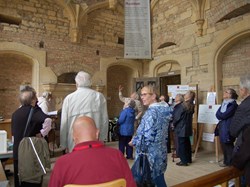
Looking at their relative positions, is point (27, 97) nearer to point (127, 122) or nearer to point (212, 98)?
point (127, 122)

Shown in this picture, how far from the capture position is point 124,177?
1196 mm

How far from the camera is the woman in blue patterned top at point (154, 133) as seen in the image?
7.27 feet

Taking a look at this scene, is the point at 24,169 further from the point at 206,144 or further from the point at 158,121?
the point at 206,144

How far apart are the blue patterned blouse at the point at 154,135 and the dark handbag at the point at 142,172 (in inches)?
1.9

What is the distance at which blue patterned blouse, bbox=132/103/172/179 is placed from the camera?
7.27 ft

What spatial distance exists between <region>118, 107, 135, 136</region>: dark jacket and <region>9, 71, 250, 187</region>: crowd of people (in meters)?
1.05

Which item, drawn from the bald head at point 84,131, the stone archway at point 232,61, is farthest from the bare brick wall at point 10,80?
the bald head at point 84,131

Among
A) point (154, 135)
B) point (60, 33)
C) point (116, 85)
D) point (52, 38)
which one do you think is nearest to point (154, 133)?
point (154, 135)

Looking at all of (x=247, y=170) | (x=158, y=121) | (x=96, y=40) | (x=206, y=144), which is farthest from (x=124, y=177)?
(x=96, y=40)

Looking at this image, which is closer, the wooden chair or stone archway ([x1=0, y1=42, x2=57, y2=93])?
the wooden chair

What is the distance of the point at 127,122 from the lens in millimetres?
4645

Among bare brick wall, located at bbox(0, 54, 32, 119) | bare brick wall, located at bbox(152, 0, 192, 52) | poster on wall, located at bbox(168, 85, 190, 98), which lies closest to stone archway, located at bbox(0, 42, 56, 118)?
bare brick wall, located at bbox(0, 54, 32, 119)

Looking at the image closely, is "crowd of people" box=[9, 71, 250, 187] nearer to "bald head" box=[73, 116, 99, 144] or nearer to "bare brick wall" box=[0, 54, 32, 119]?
"bald head" box=[73, 116, 99, 144]

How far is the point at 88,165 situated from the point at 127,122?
11.7 feet
